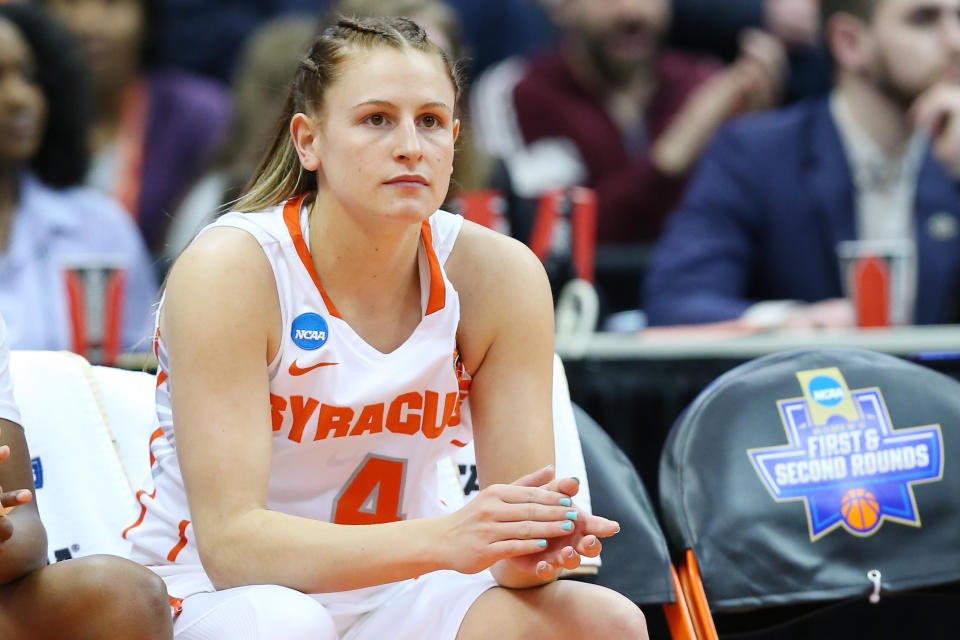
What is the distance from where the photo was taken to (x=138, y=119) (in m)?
5.09

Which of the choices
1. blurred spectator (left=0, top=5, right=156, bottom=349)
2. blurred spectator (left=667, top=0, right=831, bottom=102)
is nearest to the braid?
blurred spectator (left=0, top=5, right=156, bottom=349)

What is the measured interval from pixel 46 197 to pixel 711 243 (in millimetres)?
2082

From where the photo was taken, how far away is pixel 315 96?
208 cm

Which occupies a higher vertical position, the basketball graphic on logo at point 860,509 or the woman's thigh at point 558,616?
the basketball graphic on logo at point 860,509

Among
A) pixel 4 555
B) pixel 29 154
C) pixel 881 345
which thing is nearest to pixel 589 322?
pixel 881 345

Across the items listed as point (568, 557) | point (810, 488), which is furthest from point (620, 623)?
point (810, 488)

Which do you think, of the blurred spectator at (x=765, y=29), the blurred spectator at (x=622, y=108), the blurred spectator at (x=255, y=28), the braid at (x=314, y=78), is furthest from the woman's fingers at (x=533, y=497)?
the blurred spectator at (x=255, y=28)

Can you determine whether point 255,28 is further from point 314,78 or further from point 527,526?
point 527,526

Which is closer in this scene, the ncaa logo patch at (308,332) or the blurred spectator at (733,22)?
the ncaa logo patch at (308,332)

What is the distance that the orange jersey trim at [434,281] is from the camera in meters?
2.13

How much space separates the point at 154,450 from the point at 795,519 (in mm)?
1134

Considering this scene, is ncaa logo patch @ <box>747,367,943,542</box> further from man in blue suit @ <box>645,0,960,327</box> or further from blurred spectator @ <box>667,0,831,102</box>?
blurred spectator @ <box>667,0,831,102</box>

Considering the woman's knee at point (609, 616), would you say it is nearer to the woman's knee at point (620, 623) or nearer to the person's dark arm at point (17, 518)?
the woman's knee at point (620, 623)

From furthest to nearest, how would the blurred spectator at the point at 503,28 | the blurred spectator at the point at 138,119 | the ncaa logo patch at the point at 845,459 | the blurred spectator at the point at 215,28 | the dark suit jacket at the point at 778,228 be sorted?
the blurred spectator at the point at 503,28 < the blurred spectator at the point at 215,28 < the blurred spectator at the point at 138,119 < the dark suit jacket at the point at 778,228 < the ncaa logo patch at the point at 845,459
